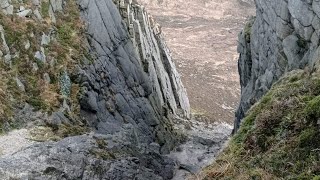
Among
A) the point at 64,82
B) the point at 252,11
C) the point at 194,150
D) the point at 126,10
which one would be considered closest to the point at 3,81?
the point at 64,82

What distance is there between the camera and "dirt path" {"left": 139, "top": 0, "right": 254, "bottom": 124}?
198 ft

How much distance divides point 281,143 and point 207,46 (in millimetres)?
82724

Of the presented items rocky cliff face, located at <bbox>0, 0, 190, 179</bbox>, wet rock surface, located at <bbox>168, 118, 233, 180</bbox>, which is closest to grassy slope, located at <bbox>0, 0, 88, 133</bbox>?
rocky cliff face, located at <bbox>0, 0, 190, 179</bbox>

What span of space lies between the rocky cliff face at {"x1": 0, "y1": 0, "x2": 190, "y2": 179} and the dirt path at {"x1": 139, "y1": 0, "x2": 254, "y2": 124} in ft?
78.3

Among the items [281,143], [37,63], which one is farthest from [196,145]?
[281,143]

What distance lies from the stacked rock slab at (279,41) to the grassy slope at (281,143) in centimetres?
736

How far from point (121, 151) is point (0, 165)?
6.32 meters

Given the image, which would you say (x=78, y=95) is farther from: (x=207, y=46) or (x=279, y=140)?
(x=207, y=46)

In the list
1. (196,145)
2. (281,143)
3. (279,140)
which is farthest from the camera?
(196,145)

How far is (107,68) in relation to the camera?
26.3m

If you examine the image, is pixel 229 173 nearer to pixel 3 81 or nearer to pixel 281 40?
pixel 3 81

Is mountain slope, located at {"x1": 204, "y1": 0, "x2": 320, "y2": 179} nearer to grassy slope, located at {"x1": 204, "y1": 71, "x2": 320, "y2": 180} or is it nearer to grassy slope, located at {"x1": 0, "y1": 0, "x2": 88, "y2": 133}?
grassy slope, located at {"x1": 204, "y1": 71, "x2": 320, "y2": 180}

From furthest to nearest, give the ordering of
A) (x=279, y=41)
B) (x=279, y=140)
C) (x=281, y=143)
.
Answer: (x=279, y=41), (x=279, y=140), (x=281, y=143)

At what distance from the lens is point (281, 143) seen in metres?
8.37
